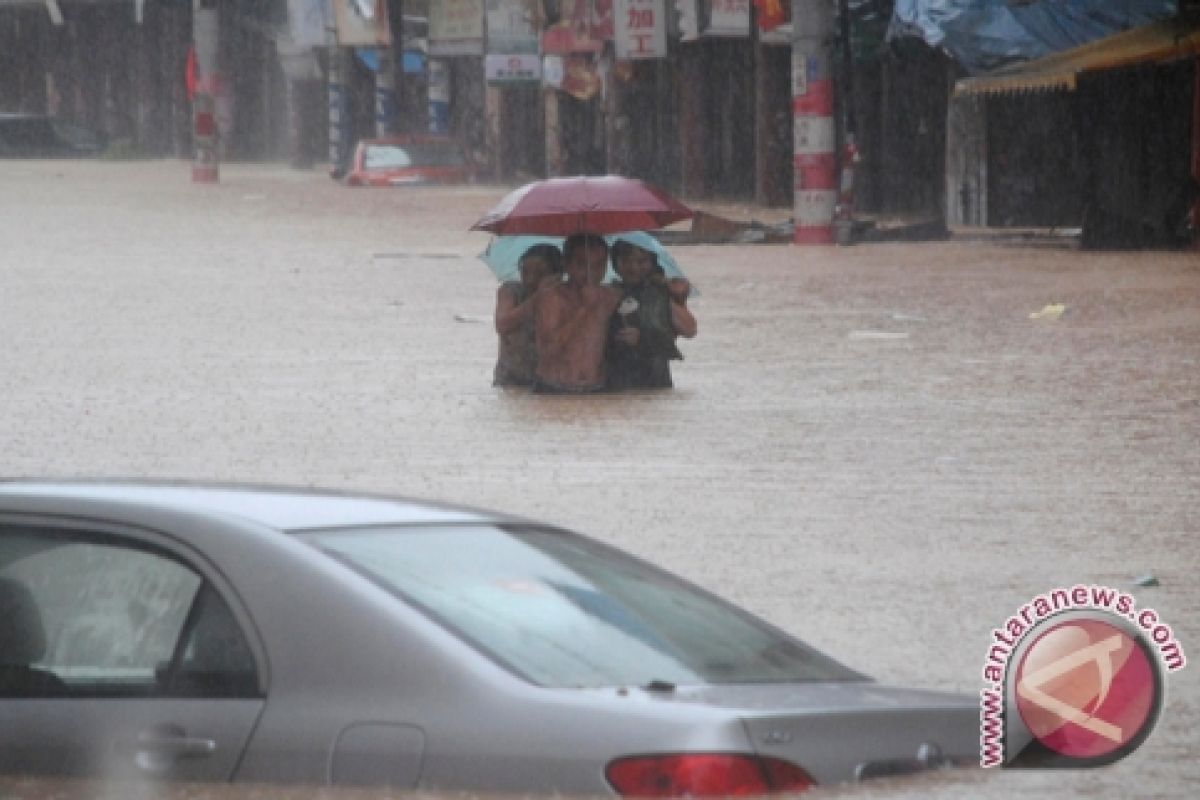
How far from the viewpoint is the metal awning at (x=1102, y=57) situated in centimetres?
3009

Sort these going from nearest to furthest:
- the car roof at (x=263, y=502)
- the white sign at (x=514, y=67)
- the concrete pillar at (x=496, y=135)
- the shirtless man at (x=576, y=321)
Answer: the car roof at (x=263, y=502) < the shirtless man at (x=576, y=321) < the white sign at (x=514, y=67) < the concrete pillar at (x=496, y=135)

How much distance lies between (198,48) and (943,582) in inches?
2012

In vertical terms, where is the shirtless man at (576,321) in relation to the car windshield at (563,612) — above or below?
below

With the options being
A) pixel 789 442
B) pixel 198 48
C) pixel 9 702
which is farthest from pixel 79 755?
pixel 198 48

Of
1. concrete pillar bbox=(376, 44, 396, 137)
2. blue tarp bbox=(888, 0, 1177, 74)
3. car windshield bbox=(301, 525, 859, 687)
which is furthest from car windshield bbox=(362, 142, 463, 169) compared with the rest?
car windshield bbox=(301, 525, 859, 687)

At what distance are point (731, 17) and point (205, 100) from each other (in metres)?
17.6

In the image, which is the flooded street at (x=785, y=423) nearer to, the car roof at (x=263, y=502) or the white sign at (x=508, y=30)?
the car roof at (x=263, y=502)

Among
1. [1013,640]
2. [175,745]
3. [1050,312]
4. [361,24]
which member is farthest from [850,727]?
[361,24]

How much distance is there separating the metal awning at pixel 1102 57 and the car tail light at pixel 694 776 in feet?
83.6

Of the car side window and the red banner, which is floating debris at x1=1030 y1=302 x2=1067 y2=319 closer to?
the red banner

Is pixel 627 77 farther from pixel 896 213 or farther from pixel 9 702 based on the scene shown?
pixel 9 702

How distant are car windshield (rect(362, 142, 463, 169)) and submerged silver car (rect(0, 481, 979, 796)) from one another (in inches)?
2039

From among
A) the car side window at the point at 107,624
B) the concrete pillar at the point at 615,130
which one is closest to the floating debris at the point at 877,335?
the car side window at the point at 107,624

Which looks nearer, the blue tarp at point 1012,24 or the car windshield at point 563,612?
the car windshield at point 563,612
